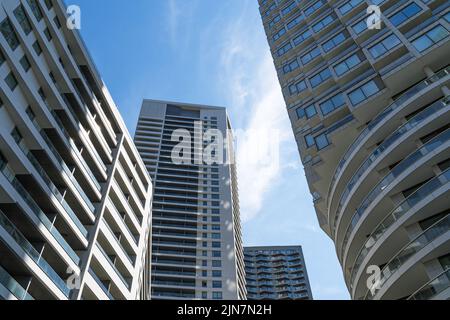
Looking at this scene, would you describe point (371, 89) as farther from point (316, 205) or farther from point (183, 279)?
point (183, 279)

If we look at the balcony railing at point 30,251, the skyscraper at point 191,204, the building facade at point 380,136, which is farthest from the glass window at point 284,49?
the skyscraper at point 191,204

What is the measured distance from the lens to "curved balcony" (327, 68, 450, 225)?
2405cm

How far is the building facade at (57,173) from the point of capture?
74.8 feet

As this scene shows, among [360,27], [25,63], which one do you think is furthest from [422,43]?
[25,63]

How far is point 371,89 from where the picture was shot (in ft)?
94.0

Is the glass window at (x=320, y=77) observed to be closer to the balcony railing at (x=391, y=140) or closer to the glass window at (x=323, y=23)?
the glass window at (x=323, y=23)

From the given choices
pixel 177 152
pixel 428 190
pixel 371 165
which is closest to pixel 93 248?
pixel 371 165

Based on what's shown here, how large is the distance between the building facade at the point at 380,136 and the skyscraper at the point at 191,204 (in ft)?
121

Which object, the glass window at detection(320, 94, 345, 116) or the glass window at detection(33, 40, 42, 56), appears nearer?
the glass window at detection(33, 40, 42, 56)

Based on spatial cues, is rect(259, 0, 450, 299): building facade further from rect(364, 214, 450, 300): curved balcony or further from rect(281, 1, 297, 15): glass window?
rect(281, 1, 297, 15): glass window

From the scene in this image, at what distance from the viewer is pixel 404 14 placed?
29.9m

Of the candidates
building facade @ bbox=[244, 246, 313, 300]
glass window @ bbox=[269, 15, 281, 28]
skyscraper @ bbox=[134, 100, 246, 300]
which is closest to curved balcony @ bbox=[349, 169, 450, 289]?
glass window @ bbox=[269, 15, 281, 28]

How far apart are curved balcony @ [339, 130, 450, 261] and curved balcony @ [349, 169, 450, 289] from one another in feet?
5.34

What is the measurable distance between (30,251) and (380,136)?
2511cm
